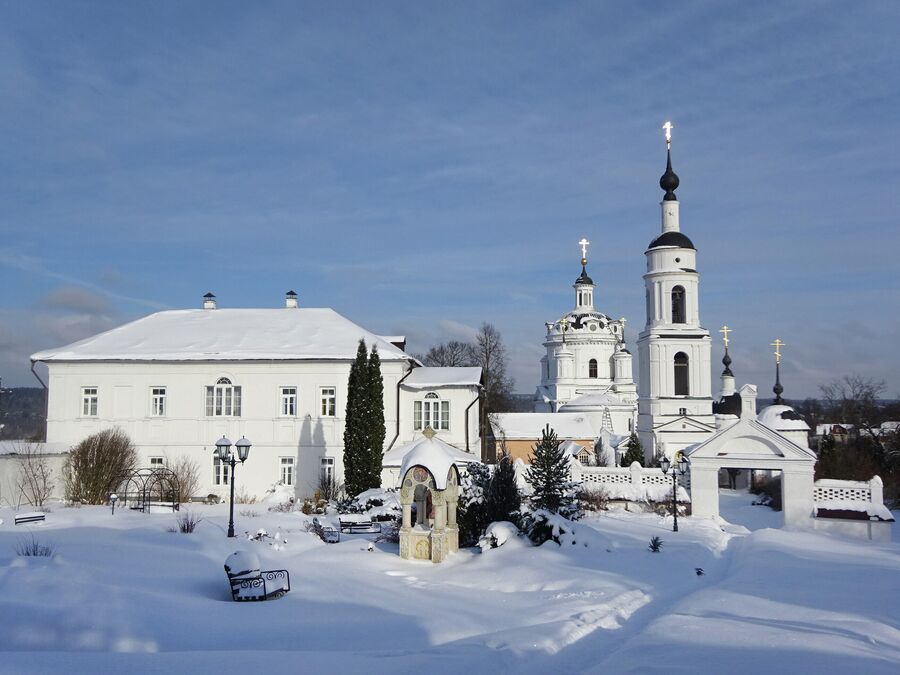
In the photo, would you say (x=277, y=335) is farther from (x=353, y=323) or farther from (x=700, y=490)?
(x=700, y=490)

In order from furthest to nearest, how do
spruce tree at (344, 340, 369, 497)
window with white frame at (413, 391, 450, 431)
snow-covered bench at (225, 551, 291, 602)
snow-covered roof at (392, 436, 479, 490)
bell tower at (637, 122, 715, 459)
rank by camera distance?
bell tower at (637, 122, 715, 459), window with white frame at (413, 391, 450, 431), spruce tree at (344, 340, 369, 497), snow-covered roof at (392, 436, 479, 490), snow-covered bench at (225, 551, 291, 602)

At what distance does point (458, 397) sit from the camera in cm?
3059

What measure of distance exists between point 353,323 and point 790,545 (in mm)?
19417

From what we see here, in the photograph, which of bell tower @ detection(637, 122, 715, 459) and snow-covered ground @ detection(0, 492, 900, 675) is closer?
snow-covered ground @ detection(0, 492, 900, 675)

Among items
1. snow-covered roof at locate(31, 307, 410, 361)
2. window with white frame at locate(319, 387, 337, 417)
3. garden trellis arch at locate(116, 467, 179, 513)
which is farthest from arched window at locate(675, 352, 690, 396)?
garden trellis arch at locate(116, 467, 179, 513)

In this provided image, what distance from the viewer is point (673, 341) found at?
1833 inches

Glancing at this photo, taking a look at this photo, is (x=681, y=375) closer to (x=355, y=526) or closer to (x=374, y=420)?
(x=374, y=420)

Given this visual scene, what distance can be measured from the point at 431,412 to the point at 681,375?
2276 centimetres

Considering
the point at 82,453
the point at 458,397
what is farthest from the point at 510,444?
the point at 82,453

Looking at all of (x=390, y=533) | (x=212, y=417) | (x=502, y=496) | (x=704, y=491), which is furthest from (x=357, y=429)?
(x=704, y=491)

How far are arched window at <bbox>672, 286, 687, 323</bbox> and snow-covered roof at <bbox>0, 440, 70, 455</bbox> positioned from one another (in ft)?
113

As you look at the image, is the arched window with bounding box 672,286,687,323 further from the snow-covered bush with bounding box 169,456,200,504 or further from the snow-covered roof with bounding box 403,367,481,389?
the snow-covered bush with bounding box 169,456,200,504

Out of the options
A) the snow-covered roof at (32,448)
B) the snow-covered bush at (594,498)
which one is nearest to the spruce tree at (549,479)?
the snow-covered bush at (594,498)

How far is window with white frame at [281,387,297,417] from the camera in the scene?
29547mm
